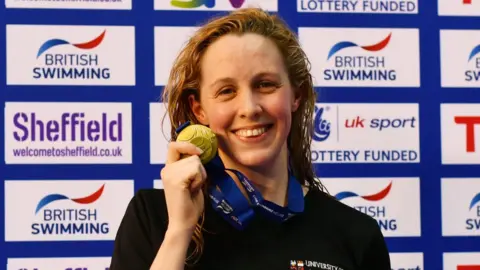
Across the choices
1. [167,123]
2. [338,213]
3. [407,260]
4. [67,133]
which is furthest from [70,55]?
[407,260]

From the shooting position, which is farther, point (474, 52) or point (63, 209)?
point (474, 52)

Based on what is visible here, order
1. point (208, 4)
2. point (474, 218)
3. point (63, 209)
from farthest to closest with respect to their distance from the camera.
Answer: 1. point (474, 218)
2. point (208, 4)
3. point (63, 209)

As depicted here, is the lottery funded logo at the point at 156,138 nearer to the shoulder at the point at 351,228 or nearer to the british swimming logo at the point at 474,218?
the shoulder at the point at 351,228

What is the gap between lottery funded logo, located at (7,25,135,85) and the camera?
2.48 meters

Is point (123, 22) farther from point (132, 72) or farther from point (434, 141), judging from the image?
point (434, 141)

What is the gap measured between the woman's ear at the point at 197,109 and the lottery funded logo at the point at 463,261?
5.13 ft

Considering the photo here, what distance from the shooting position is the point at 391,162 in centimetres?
264

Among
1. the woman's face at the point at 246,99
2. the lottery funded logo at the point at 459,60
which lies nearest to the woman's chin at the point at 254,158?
the woman's face at the point at 246,99

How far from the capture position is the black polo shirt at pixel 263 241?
1.36 m

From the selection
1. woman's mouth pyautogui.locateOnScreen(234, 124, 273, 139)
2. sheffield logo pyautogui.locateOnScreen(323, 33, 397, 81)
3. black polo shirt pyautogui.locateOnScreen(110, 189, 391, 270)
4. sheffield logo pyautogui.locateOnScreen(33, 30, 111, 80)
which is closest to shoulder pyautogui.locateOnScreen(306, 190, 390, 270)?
black polo shirt pyautogui.locateOnScreen(110, 189, 391, 270)

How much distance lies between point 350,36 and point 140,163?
0.92 metres

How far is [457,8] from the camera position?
2715 millimetres

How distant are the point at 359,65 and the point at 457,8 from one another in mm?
458

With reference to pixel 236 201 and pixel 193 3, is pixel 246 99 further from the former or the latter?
pixel 193 3
